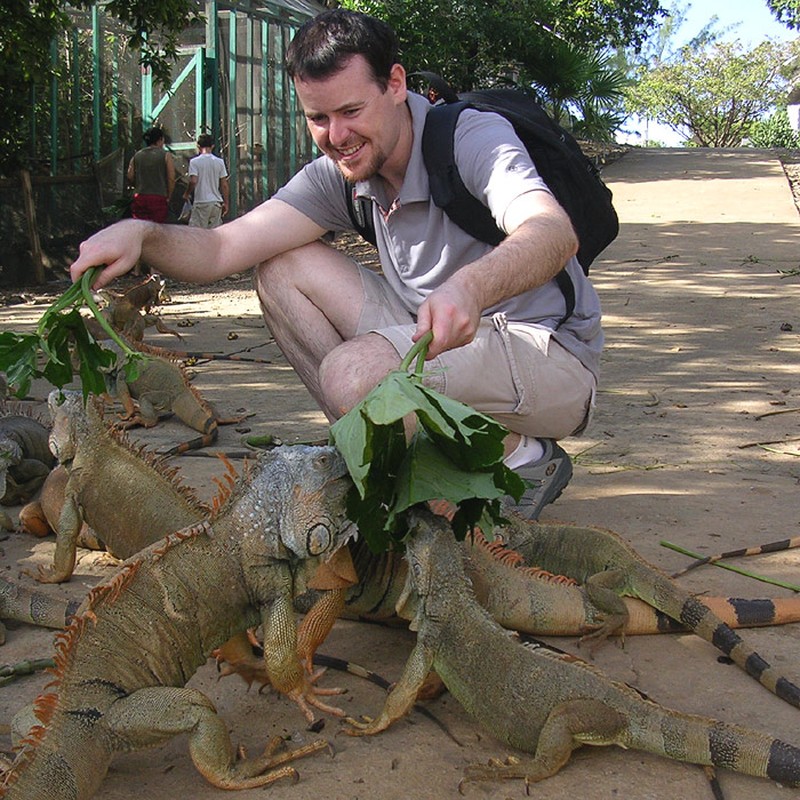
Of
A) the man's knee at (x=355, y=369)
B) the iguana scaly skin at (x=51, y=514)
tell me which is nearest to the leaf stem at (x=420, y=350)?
the man's knee at (x=355, y=369)

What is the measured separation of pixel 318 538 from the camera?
2775 millimetres

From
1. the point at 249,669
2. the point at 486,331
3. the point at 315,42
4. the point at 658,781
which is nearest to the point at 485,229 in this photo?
the point at 486,331

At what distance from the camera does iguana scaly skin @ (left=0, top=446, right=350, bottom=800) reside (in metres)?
2.39

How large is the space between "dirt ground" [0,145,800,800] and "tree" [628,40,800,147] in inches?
1724

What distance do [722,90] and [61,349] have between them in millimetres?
53771

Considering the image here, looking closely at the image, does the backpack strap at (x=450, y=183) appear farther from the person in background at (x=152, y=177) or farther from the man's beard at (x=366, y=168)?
the person in background at (x=152, y=177)

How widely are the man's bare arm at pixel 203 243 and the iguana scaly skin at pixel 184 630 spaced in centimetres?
96

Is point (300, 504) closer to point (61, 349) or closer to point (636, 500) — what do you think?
point (61, 349)

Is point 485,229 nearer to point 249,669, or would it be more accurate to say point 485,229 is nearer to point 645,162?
point 249,669

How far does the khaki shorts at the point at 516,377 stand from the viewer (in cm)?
376

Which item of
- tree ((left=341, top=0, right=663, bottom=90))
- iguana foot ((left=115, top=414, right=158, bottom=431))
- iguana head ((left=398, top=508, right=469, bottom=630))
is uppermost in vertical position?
tree ((left=341, top=0, right=663, bottom=90))

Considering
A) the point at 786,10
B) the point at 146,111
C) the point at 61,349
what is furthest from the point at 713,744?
the point at 786,10

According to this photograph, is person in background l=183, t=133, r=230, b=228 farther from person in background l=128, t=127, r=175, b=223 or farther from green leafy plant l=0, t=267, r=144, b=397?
green leafy plant l=0, t=267, r=144, b=397

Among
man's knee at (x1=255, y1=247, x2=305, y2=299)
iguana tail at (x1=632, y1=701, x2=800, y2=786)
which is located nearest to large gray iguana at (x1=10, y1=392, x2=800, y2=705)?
iguana tail at (x1=632, y1=701, x2=800, y2=786)
